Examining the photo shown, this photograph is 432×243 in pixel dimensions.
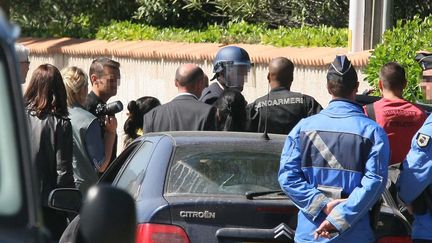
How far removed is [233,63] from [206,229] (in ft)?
12.5

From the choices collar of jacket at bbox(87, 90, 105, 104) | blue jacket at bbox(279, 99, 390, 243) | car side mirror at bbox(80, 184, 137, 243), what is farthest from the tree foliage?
car side mirror at bbox(80, 184, 137, 243)

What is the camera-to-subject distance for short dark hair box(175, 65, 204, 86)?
8.92 metres

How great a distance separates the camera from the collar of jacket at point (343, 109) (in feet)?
20.5

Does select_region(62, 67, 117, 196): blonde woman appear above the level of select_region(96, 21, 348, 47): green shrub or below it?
above

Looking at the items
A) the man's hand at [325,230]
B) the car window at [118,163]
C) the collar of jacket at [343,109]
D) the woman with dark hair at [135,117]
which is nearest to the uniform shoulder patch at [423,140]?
the collar of jacket at [343,109]

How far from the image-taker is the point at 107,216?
334 cm

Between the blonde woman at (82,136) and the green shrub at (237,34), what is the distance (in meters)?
5.46

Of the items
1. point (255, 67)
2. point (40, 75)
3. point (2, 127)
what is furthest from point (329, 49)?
point (2, 127)

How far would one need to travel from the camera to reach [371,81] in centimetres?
1044

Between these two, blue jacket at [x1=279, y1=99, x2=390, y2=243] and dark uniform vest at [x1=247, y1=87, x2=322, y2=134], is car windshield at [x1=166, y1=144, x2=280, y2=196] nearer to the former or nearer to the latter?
blue jacket at [x1=279, y1=99, x2=390, y2=243]

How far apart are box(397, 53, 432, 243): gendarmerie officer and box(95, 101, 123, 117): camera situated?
2.91 meters

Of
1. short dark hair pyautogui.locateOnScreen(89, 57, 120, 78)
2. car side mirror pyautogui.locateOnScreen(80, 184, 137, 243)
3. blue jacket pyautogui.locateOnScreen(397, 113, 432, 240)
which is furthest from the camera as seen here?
A: short dark hair pyautogui.locateOnScreen(89, 57, 120, 78)

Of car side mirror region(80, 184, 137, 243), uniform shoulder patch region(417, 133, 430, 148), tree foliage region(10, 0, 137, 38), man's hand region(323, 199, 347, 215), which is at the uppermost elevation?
car side mirror region(80, 184, 137, 243)

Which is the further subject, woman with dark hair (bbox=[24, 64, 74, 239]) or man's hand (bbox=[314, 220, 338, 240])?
woman with dark hair (bbox=[24, 64, 74, 239])
